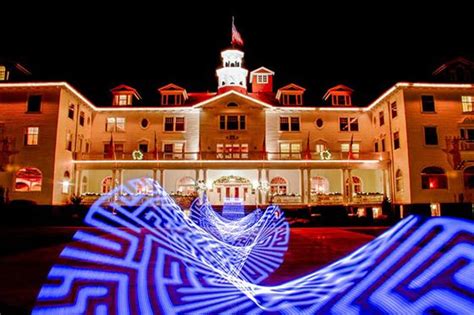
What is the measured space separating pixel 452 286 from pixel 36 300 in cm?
781

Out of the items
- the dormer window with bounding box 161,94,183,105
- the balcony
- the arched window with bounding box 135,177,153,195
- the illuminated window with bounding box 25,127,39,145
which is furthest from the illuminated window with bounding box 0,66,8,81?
the arched window with bounding box 135,177,153,195

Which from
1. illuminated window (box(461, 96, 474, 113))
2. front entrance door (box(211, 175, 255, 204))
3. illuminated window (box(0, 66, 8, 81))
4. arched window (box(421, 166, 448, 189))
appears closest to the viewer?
arched window (box(421, 166, 448, 189))

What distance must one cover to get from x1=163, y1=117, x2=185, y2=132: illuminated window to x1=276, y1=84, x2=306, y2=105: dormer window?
10.1m

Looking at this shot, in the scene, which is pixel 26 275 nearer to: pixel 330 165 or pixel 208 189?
pixel 208 189

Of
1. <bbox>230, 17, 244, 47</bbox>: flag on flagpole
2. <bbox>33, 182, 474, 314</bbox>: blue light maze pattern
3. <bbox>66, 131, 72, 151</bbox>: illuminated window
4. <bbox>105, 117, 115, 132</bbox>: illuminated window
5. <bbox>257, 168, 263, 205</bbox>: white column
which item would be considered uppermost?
<bbox>230, 17, 244, 47</bbox>: flag on flagpole

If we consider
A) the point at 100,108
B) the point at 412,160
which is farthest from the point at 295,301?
the point at 100,108

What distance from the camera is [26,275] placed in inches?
332

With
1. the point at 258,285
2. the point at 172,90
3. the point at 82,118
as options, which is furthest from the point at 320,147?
the point at 258,285

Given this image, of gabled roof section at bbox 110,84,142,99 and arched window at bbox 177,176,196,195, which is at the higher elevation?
gabled roof section at bbox 110,84,142,99

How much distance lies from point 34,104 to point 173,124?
471 inches

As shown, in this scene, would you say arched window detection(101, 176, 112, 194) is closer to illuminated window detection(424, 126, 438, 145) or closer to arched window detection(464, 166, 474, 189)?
illuminated window detection(424, 126, 438, 145)

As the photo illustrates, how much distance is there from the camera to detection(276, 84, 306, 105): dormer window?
36.7 m

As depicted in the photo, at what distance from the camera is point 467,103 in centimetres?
2986

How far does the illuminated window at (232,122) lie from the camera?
119 feet
